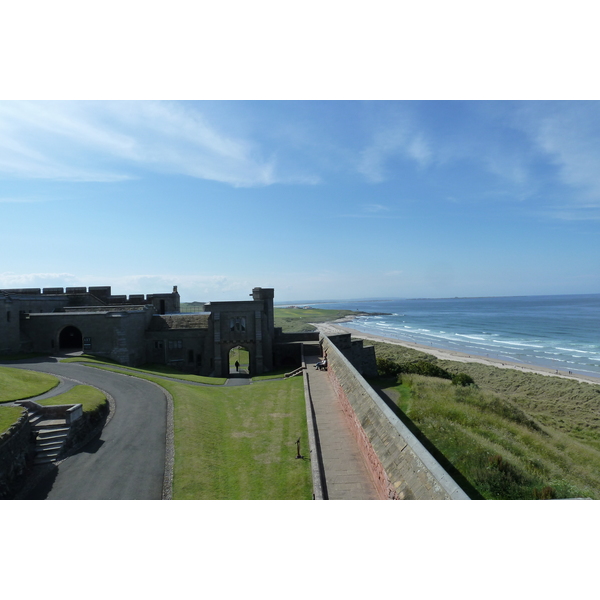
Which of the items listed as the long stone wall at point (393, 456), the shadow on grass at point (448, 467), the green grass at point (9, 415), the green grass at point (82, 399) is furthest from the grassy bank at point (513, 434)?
the green grass at point (9, 415)

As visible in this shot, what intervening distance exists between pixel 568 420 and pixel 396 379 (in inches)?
603

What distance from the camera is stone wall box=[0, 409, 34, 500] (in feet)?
40.2

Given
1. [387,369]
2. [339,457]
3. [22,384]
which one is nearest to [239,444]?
[339,457]

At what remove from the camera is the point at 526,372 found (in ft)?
161

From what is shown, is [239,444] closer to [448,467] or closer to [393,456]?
[393,456]

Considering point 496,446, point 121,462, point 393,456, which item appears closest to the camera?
point 393,456

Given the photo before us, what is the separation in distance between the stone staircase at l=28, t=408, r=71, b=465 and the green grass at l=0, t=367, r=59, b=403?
228cm

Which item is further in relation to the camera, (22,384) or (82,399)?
(22,384)

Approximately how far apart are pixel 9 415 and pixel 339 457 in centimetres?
1356

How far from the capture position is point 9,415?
14.4m

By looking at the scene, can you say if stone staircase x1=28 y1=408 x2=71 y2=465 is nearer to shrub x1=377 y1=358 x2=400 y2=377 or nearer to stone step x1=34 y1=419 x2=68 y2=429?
stone step x1=34 y1=419 x2=68 y2=429

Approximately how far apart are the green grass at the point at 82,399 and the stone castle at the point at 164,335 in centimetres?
1094

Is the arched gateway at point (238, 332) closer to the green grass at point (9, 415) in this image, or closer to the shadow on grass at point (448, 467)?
the shadow on grass at point (448, 467)

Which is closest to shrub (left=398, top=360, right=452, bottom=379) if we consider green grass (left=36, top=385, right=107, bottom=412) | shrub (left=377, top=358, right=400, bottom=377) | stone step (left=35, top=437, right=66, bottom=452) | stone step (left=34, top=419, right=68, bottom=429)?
shrub (left=377, top=358, right=400, bottom=377)
